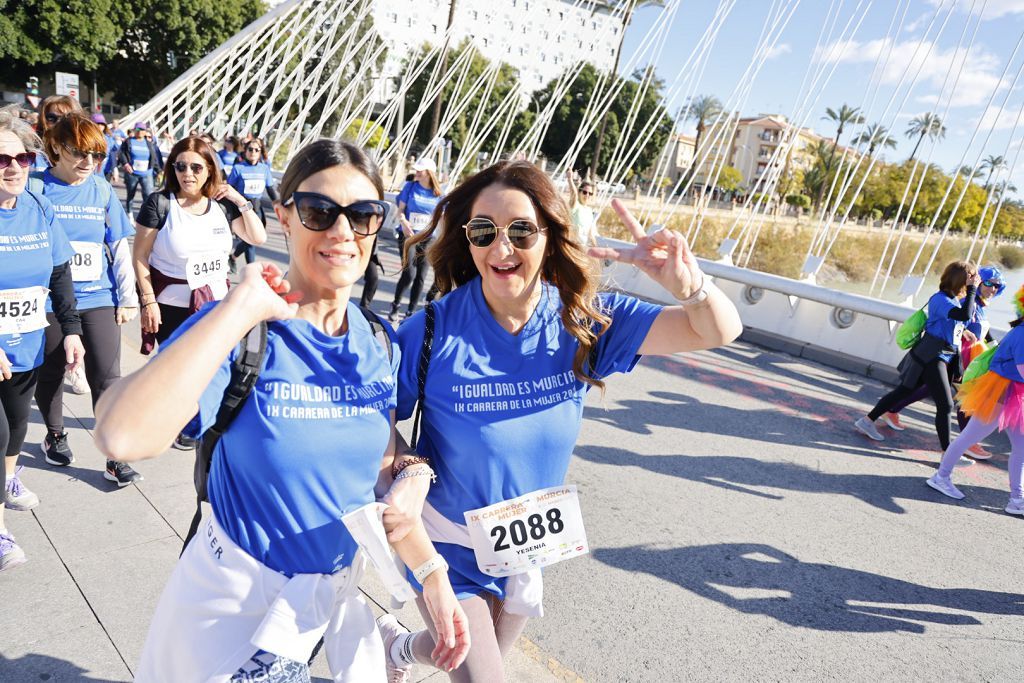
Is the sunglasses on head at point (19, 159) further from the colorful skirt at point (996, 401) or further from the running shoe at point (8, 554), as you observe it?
the colorful skirt at point (996, 401)

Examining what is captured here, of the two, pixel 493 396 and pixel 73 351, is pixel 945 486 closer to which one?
pixel 493 396

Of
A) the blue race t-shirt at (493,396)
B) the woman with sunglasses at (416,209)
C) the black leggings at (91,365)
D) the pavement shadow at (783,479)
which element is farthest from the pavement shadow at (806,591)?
the woman with sunglasses at (416,209)

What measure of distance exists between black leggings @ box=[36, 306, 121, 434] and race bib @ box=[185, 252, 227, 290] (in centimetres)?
48

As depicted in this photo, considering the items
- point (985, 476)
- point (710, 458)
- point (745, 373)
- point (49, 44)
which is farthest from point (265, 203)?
point (49, 44)

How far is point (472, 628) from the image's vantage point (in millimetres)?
1852

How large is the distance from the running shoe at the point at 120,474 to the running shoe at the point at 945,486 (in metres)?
5.19

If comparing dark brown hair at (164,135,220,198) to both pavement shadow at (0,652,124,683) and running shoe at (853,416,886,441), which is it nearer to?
pavement shadow at (0,652,124,683)

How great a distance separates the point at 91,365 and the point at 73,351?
0.51 meters

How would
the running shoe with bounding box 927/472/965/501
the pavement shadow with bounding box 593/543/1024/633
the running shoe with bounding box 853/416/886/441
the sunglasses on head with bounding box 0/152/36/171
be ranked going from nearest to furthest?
the sunglasses on head with bounding box 0/152/36/171, the pavement shadow with bounding box 593/543/1024/633, the running shoe with bounding box 927/472/965/501, the running shoe with bounding box 853/416/886/441

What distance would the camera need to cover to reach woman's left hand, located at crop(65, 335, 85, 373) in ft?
10.8

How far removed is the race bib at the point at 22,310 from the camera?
291 centimetres

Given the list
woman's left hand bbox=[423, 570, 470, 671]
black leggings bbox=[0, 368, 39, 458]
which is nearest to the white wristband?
woman's left hand bbox=[423, 570, 470, 671]

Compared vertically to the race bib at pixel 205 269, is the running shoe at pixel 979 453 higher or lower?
lower

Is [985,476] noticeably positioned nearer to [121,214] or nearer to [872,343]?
[872,343]
